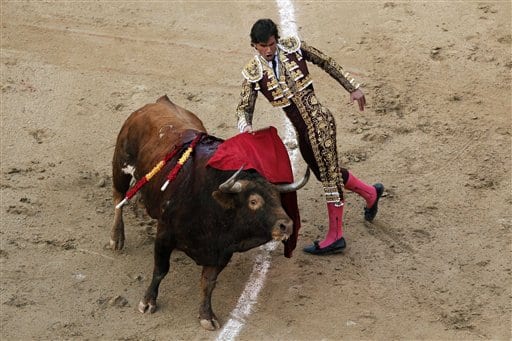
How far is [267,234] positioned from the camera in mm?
6277

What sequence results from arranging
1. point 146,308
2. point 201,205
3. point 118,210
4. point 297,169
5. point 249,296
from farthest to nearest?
1. point 297,169
2. point 118,210
3. point 249,296
4. point 146,308
5. point 201,205

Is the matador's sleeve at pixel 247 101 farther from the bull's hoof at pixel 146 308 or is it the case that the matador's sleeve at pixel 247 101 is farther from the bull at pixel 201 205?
the bull's hoof at pixel 146 308

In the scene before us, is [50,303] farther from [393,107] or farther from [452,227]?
[393,107]

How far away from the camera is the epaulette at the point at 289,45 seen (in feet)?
22.6

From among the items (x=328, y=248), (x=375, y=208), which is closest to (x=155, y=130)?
(x=328, y=248)

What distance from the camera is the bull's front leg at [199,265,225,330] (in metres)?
6.77

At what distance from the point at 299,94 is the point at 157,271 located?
149 cm

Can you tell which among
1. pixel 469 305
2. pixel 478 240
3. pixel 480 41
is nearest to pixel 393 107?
pixel 480 41

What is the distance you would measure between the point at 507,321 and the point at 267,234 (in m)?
1.66

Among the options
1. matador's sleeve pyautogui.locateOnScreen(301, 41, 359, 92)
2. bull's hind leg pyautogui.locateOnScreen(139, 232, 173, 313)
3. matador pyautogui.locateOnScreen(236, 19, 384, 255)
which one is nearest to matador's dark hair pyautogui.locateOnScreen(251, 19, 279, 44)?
matador pyautogui.locateOnScreen(236, 19, 384, 255)

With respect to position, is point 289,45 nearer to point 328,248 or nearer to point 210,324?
point 328,248

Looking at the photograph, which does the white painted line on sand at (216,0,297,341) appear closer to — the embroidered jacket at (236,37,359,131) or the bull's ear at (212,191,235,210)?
the bull's ear at (212,191,235,210)

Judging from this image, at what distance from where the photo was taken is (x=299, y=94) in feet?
22.7

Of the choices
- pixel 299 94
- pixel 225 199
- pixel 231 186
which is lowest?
pixel 225 199
